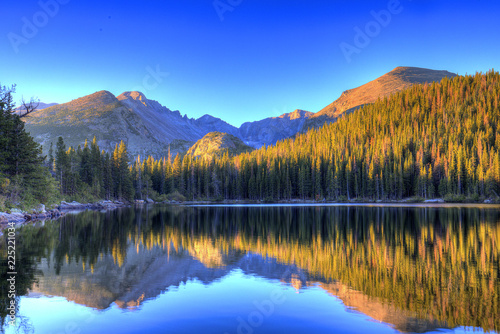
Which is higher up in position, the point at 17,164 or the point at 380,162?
the point at 380,162

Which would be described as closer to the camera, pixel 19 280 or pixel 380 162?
pixel 19 280

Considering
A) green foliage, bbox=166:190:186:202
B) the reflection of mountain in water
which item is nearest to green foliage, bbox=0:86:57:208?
the reflection of mountain in water

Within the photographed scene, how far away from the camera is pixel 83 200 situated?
93.9 metres

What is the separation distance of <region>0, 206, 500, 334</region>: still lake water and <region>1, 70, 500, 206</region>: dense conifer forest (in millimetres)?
83911

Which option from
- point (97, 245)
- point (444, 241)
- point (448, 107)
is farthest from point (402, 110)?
point (97, 245)

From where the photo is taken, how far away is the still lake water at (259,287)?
9.82 metres

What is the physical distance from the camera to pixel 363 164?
13238 cm

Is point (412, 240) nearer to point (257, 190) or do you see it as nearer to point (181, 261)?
point (181, 261)

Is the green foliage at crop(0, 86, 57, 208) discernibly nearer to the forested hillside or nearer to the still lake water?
the still lake water

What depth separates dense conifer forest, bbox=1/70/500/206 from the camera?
10731 cm

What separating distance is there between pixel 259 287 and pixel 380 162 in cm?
12525

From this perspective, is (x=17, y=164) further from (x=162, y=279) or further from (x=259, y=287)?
(x=259, y=287)

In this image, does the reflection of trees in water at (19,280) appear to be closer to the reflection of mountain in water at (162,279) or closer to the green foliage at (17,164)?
the reflection of mountain in water at (162,279)

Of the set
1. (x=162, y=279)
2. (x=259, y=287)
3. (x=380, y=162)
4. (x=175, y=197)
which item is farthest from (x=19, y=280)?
(x=175, y=197)
